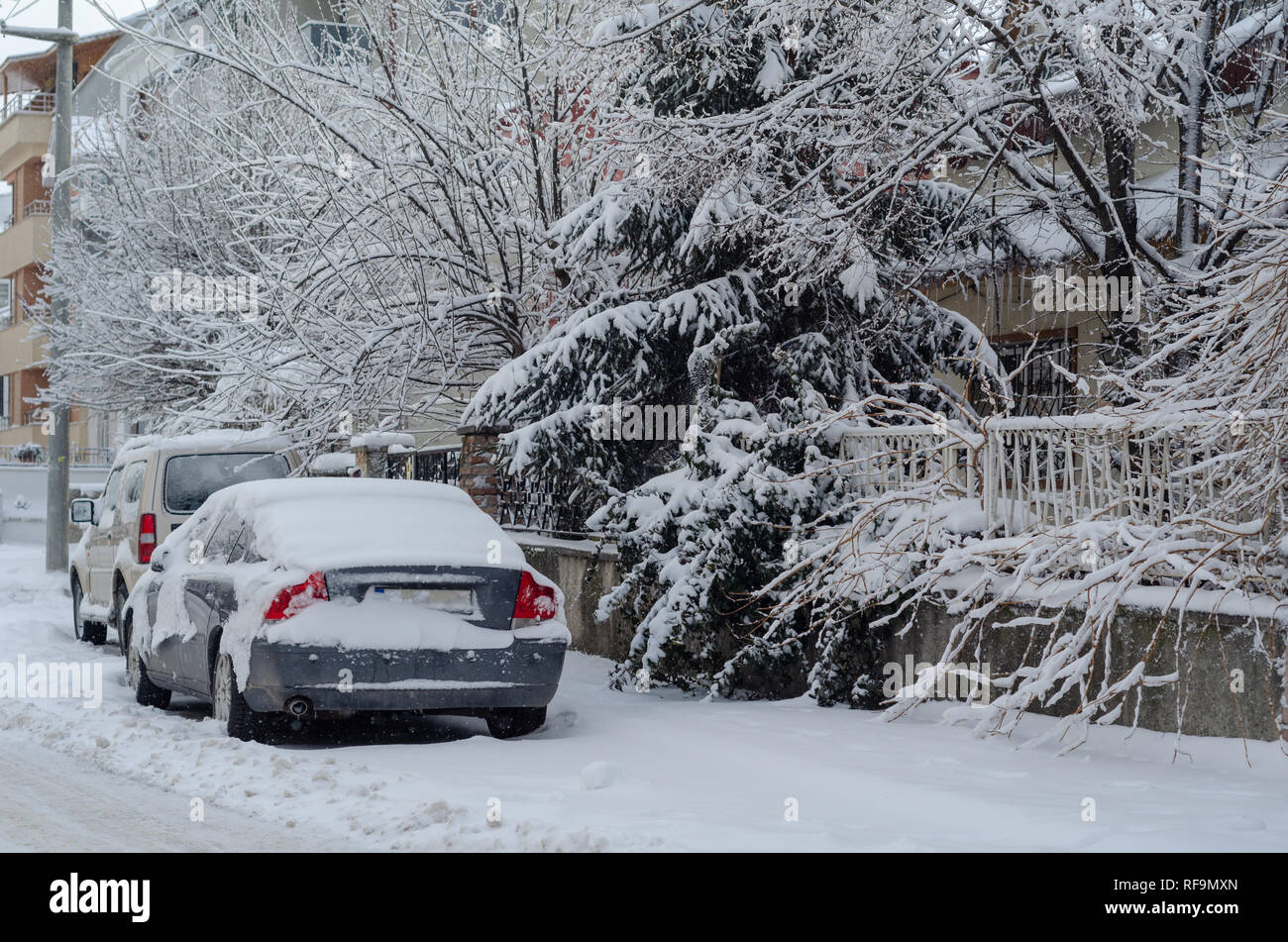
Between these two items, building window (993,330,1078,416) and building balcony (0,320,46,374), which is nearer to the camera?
building window (993,330,1078,416)

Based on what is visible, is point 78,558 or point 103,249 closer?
point 78,558

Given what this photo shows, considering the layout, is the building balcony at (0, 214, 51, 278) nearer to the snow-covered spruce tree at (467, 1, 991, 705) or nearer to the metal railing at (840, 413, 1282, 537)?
the snow-covered spruce tree at (467, 1, 991, 705)

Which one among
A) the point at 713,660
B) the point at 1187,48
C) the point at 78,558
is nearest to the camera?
the point at 713,660

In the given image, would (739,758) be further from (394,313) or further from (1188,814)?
(394,313)

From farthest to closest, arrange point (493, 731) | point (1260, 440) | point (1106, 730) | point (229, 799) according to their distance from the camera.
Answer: point (493, 731), point (1106, 730), point (1260, 440), point (229, 799)

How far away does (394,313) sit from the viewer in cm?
1489

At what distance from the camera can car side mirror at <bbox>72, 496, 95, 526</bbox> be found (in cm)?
1322

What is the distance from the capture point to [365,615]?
794 centimetres

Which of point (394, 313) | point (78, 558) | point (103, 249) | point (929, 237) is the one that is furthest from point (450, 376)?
point (103, 249)

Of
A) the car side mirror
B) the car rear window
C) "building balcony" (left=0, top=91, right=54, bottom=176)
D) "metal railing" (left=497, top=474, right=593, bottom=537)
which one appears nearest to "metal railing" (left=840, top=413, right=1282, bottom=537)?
"metal railing" (left=497, top=474, right=593, bottom=537)

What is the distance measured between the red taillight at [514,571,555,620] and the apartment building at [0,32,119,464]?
1457 inches

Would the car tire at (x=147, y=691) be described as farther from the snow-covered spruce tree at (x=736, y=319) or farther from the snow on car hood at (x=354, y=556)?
the snow-covered spruce tree at (x=736, y=319)

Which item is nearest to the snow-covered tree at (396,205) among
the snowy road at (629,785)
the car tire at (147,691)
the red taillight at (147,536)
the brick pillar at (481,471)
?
the brick pillar at (481,471)

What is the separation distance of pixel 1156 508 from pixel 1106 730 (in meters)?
1.23
